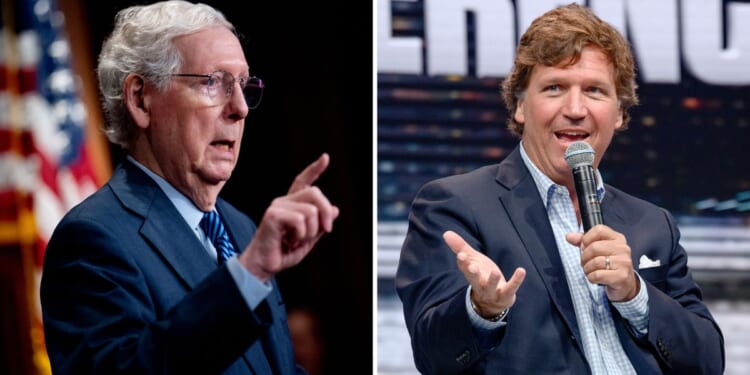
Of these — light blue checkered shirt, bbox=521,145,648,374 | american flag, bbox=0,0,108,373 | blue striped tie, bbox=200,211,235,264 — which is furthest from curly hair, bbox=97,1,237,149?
light blue checkered shirt, bbox=521,145,648,374

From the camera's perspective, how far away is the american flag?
3.53 metres

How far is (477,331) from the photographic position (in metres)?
2.78

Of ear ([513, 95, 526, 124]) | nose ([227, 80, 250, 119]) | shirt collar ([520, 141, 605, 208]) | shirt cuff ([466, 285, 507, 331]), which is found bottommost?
shirt cuff ([466, 285, 507, 331])

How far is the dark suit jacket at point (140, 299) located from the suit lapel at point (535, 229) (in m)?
0.83

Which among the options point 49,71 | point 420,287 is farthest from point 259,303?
point 49,71

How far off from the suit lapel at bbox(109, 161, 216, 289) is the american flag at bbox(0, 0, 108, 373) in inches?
34.4

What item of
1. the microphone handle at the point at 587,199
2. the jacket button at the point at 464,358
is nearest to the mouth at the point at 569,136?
the microphone handle at the point at 587,199

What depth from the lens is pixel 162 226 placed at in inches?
105

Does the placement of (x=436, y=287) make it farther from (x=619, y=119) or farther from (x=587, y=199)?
(x=619, y=119)

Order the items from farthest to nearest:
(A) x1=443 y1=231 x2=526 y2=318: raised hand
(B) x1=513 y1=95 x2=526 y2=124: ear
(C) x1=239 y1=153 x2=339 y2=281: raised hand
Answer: (B) x1=513 y1=95 x2=526 y2=124: ear < (A) x1=443 y1=231 x2=526 y2=318: raised hand < (C) x1=239 y1=153 x2=339 y2=281: raised hand

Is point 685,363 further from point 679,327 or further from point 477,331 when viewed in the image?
point 477,331

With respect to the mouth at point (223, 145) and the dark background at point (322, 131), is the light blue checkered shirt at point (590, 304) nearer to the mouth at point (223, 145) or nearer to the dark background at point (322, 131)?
the dark background at point (322, 131)

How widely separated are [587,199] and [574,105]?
58cm

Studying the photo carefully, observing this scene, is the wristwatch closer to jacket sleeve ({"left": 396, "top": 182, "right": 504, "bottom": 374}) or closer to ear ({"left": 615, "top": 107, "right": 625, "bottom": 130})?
jacket sleeve ({"left": 396, "top": 182, "right": 504, "bottom": 374})
